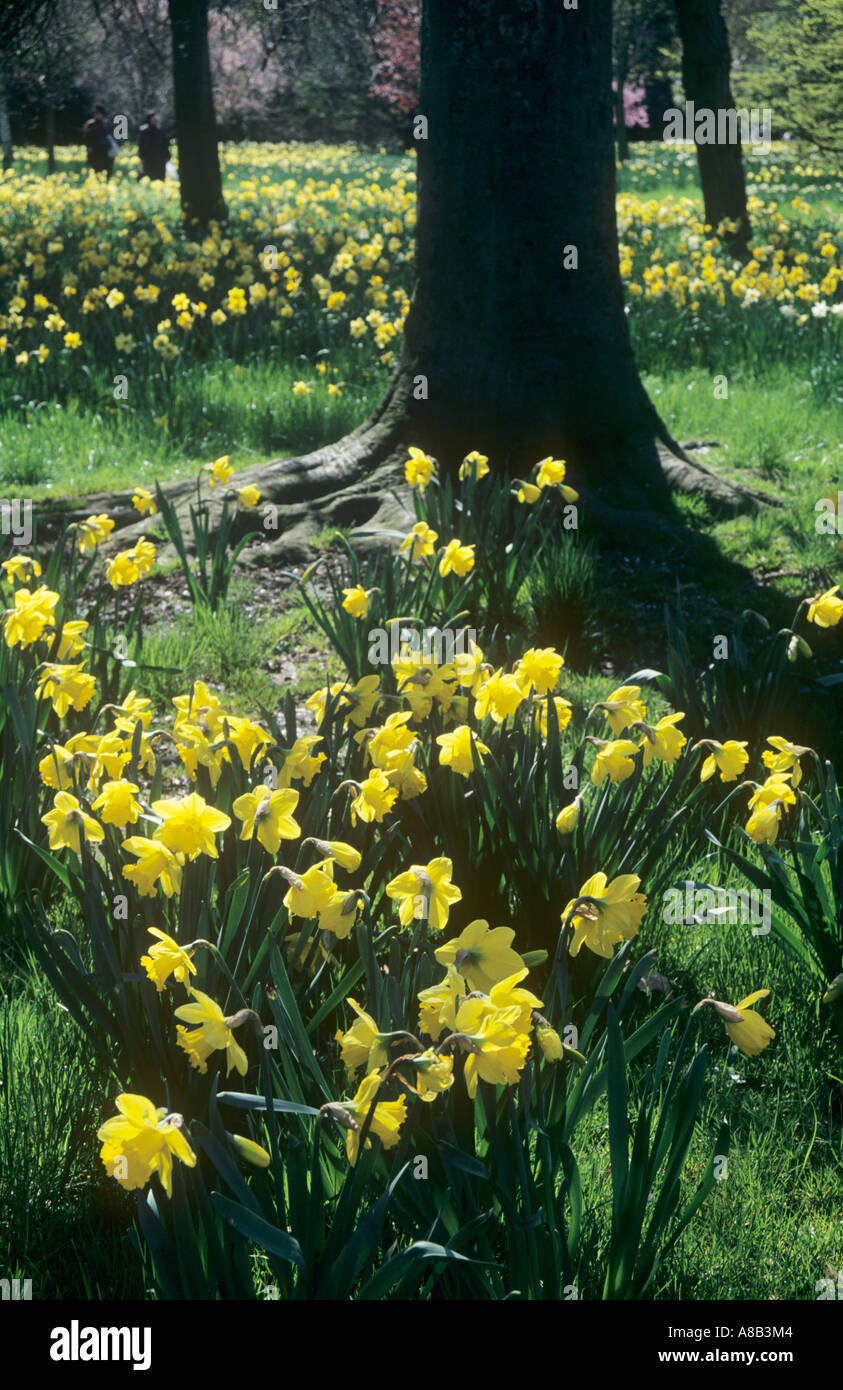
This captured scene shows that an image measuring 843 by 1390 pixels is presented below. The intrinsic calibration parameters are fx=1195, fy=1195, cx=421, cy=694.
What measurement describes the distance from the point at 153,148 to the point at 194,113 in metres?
10.1

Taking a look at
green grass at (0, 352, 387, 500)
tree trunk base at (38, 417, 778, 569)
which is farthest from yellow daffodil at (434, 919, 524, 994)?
green grass at (0, 352, 387, 500)

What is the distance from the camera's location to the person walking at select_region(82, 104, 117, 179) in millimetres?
20656

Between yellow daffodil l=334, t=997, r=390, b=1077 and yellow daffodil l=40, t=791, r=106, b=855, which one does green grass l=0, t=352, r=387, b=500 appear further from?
yellow daffodil l=334, t=997, r=390, b=1077

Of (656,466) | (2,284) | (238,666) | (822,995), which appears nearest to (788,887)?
(822,995)

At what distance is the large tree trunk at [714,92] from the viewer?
35.4ft

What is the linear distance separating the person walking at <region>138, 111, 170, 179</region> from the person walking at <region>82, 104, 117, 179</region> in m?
0.70

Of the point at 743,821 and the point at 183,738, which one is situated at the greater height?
the point at 183,738

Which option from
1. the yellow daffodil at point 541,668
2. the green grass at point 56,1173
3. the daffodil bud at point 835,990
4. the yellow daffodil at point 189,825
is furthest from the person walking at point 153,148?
the daffodil bud at point 835,990

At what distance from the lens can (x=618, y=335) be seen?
4.90 meters

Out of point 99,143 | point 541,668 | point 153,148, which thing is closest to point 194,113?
point 153,148

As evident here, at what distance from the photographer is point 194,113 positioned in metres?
11.0

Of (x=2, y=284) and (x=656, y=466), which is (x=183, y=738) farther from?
(x=2, y=284)

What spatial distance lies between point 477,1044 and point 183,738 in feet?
3.11

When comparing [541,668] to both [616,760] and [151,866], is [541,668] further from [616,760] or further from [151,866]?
[151,866]
